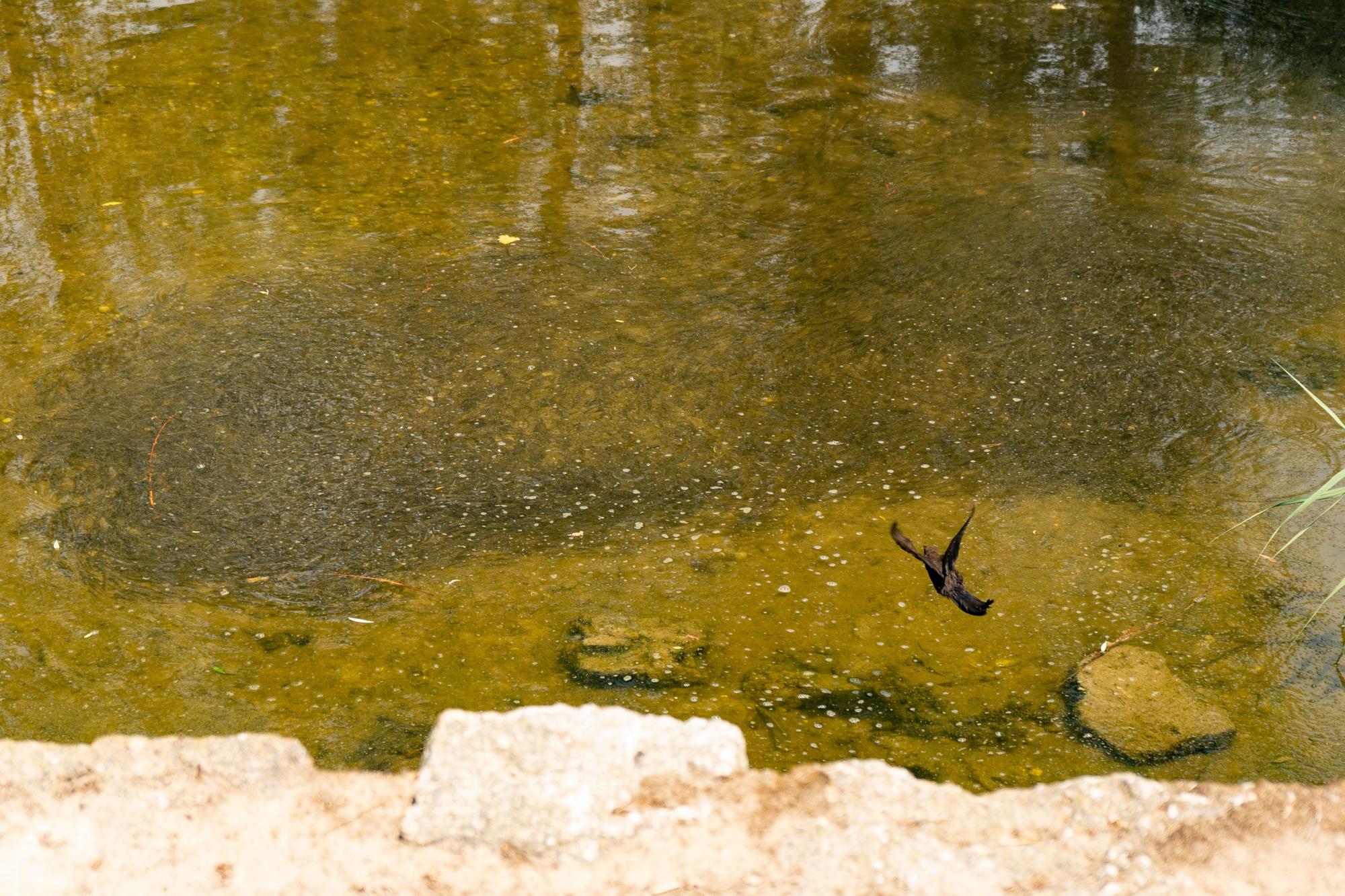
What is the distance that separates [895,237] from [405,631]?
2606 millimetres

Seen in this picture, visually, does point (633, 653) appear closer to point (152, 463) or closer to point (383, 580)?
point (383, 580)

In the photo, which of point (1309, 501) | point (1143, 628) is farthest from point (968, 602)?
point (1309, 501)

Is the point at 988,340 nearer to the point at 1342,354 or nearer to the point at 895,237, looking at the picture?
the point at 895,237

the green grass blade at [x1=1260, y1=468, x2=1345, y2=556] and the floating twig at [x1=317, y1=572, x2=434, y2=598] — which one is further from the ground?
the green grass blade at [x1=1260, y1=468, x2=1345, y2=556]

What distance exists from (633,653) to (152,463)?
160cm

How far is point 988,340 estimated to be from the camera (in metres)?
4.18

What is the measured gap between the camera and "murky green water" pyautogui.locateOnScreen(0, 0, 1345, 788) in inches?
116

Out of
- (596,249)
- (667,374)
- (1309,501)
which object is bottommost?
(667,374)

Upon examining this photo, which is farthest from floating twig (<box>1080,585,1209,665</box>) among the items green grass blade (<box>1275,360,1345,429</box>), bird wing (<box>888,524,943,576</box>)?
green grass blade (<box>1275,360,1345,429</box>)

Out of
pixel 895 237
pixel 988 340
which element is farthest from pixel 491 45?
pixel 988 340

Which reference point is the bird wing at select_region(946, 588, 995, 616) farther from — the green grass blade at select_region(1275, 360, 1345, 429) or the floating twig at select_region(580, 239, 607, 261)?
the floating twig at select_region(580, 239, 607, 261)

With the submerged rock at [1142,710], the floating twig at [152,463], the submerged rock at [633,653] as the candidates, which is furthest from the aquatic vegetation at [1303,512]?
the floating twig at [152,463]

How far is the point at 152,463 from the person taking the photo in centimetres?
363

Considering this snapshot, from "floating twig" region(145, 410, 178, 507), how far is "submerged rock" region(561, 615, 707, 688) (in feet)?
4.31
